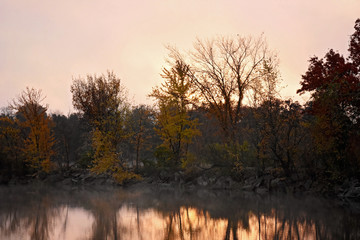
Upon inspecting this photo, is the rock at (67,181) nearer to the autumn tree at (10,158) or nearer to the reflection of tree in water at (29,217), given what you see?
the autumn tree at (10,158)

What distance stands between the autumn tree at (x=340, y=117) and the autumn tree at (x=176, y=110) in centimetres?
1185

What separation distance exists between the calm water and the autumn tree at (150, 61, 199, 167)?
10774 millimetres

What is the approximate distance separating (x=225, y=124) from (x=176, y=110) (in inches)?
182

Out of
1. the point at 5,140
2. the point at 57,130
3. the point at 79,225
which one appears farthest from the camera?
the point at 57,130

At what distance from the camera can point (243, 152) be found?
2714cm

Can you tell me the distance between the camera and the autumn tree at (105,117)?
30.5m

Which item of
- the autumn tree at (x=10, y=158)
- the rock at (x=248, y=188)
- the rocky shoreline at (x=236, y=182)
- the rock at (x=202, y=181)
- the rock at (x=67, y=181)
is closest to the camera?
the rocky shoreline at (x=236, y=182)

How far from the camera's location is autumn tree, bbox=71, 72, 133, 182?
3048 cm

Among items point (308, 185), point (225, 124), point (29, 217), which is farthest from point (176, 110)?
point (29, 217)

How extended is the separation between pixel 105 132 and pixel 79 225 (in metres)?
19.4

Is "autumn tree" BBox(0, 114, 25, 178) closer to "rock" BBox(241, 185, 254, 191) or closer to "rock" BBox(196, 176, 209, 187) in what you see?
"rock" BBox(196, 176, 209, 187)

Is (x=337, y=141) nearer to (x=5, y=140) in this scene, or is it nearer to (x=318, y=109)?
(x=318, y=109)

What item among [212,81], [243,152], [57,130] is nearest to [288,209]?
[243,152]

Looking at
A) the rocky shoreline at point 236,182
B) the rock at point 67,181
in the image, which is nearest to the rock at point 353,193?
the rocky shoreline at point 236,182
